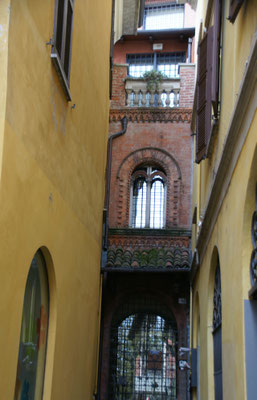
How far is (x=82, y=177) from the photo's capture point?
9.02 meters

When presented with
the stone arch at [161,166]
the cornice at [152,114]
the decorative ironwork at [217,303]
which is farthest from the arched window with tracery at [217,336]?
the cornice at [152,114]

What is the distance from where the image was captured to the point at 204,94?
8953 mm

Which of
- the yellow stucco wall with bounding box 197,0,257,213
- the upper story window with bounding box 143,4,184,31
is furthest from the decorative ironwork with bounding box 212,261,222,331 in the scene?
the upper story window with bounding box 143,4,184,31

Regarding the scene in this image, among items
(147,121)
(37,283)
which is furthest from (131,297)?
(37,283)

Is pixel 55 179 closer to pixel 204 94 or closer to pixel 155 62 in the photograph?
pixel 204 94

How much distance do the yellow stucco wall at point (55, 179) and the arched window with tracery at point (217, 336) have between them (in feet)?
6.84

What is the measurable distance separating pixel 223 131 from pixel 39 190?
2.39 m

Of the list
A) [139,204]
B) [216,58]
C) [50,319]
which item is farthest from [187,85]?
[50,319]

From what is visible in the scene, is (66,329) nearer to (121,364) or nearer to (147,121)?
(121,364)

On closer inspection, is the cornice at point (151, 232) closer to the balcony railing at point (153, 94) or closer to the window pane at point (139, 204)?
the window pane at point (139, 204)

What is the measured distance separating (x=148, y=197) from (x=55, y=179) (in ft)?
28.3

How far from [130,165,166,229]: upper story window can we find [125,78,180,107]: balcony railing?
186cm

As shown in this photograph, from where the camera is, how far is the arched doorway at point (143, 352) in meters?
14.1

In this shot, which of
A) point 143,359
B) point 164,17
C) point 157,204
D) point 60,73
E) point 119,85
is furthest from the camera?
point 164,17
